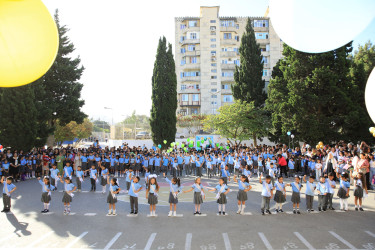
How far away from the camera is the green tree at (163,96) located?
3384 centimetres

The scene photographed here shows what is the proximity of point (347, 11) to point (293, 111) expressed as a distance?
25370mm

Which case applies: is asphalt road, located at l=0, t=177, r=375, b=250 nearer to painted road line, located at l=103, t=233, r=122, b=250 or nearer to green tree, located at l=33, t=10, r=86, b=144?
painted road line, located at l=103, t=233, r=122, b=250

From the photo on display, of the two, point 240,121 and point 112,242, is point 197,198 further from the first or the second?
point 240,121

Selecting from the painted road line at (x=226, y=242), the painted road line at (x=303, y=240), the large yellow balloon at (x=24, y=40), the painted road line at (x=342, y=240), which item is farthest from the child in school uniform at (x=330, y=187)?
the large yellow balloon at (x=24, y=40)

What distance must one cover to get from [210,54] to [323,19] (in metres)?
51.8

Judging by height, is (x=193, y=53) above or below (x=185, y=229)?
above

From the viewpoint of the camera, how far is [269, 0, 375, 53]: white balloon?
13.0ft

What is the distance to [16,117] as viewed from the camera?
73.8 feet

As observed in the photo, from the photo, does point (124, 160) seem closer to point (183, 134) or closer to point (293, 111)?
point (293, 111)

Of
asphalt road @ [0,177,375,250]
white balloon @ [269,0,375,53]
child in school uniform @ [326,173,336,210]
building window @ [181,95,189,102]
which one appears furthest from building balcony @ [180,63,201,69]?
white balloon @ [269,0,375,53]

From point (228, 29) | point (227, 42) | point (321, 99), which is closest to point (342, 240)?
point (321, 99)

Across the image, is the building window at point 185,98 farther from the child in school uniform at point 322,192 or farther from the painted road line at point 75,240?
the painted road line at point 75,240

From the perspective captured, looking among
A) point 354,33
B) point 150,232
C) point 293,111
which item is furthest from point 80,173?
point 293,111

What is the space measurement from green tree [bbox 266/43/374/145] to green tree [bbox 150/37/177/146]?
41.1ft
